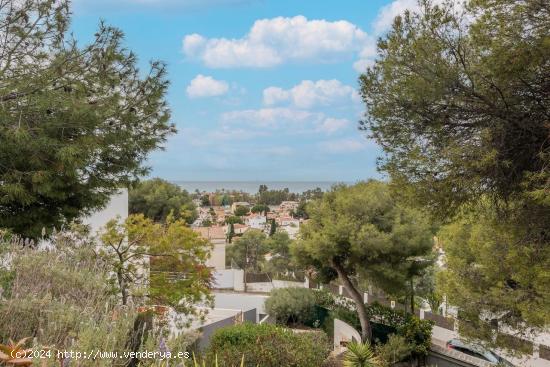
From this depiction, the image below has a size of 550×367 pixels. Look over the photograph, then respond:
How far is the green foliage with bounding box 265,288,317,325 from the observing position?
17.8 metres

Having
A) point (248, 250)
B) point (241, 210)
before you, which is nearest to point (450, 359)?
point (248, 250)

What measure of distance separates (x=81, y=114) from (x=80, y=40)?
131cm

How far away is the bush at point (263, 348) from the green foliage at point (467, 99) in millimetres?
2922

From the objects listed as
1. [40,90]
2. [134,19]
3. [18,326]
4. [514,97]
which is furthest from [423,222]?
[18,326]

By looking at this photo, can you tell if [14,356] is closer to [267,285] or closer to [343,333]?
[343,333]

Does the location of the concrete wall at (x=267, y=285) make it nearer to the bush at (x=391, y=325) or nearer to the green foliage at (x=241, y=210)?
the bush at (x=391, y=325)

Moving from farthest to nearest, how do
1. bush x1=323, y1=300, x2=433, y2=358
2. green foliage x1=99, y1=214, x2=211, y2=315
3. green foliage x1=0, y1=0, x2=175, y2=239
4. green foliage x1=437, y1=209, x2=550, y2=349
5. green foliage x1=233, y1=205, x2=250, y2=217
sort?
1. green foliage x1=233, y1=205, x2=250, y2=217
2. bush x1=323, y1=300, x2=433, y2=358
3. green foliage x1=99, y1=214, x2=211, y2=315
4. green foliage x1=0, y1=0, x2=175, y2=239
5. green foliage x1=437, y1=209, x2=550, y2=349

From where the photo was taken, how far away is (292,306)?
58.2 ft

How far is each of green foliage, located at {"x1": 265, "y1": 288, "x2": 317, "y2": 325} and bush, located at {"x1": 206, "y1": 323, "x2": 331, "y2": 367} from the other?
9.17 m

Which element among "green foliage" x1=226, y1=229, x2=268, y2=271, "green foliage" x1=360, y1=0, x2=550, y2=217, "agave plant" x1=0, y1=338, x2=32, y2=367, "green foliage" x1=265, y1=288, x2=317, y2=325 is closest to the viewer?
"agave plant" x1=0, y1=338, x2=32, y2=367

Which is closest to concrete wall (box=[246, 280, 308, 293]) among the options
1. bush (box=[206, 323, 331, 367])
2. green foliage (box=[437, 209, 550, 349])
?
→ green foliage (box=[437, 209, 550, 349])

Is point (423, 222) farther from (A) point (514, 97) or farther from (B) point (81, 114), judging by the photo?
(B) point (81, 114)

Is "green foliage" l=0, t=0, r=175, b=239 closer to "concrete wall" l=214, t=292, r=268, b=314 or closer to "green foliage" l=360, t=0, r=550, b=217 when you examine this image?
"green foliage" l=360, t=0, r=550, b=217

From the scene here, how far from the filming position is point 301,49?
11.2 meters
